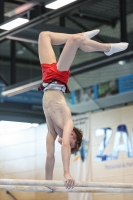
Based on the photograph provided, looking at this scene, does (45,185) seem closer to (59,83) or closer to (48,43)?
(59,83)

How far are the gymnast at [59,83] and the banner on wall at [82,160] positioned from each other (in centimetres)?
499

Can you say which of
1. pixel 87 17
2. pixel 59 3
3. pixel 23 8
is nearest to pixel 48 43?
pixel 59 3

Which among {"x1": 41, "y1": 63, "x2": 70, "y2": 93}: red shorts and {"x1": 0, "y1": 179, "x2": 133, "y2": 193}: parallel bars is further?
{"x1": 41, "y1": 63, "x2": 70, "y2": 93}: red shorts

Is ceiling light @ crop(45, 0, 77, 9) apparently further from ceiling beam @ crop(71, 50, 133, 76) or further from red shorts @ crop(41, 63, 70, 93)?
red shorts @ crop(41, 63, 70, 93)

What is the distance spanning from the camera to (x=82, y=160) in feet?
34.0

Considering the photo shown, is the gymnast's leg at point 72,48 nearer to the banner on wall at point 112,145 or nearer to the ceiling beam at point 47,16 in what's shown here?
the ceiling beam at point 47,16

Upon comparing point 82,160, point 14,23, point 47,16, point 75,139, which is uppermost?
point 47,16

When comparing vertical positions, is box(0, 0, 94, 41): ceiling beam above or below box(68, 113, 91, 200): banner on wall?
above

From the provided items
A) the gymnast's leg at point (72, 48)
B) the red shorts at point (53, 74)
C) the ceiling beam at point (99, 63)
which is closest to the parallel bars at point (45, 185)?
the red shorts at point (53, 74)

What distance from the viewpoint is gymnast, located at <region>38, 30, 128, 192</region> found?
16.8 ft

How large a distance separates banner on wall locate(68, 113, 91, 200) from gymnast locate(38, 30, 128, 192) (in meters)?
4.99

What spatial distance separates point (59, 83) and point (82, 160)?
534 cm

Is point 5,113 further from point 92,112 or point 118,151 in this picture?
point 118,151

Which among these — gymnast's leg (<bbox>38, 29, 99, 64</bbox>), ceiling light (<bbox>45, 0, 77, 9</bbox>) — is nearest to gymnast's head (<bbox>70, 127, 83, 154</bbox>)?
gymnast's leg (<bbox>38, 29, 99, 64</bbox>)
